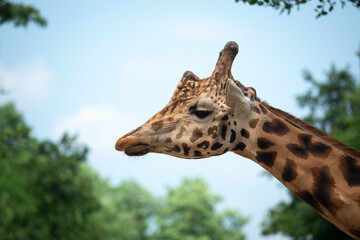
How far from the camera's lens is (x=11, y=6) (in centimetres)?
1381

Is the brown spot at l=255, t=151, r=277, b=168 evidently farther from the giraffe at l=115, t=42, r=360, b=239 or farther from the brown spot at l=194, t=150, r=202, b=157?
the brown spot at l=194, t=150, r=202, b=157

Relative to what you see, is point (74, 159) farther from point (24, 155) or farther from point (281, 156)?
point (281, 156)

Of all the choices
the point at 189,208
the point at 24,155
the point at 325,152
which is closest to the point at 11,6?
the point at 325,152

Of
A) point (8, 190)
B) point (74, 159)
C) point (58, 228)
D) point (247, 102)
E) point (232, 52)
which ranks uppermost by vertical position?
point (74, 159)

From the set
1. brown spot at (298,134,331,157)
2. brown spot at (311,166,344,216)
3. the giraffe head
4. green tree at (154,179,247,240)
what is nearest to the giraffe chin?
the giraffe head

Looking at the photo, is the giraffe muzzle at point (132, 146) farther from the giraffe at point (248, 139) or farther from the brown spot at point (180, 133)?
the brown spot at point (180, 133)

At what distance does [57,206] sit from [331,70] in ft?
61.4

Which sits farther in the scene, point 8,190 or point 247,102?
point 8,190

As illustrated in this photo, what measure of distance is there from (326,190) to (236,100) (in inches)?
45.2

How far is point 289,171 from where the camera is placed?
14.4 ft

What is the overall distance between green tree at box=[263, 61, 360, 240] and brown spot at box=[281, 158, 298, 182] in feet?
47.5

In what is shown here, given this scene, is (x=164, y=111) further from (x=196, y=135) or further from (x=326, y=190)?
(x=326, y=190)

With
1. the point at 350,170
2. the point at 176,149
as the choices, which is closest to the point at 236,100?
the point at 176,149

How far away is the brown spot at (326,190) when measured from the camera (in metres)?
4.18
